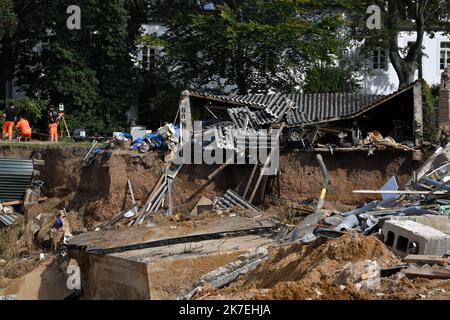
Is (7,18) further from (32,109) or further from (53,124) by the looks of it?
(53,124)

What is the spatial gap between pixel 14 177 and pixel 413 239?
1225cm

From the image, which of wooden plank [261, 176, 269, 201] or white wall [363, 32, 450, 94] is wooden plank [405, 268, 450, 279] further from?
white wall [363, 32, 450, 94]

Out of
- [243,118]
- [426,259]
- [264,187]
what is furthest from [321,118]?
[426,259]

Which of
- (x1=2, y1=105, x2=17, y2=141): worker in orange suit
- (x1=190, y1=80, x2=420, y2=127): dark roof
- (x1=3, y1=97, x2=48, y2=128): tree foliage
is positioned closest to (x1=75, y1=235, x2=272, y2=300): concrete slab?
(x1=190, y1=80, x2=420, y2=127): dark roof

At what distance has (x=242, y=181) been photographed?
64.1ft

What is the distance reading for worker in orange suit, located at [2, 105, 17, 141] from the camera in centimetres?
2353

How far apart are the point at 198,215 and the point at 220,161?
178 cm

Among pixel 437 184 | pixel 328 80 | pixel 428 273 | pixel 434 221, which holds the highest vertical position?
pixel 328 80

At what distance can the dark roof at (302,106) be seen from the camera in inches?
769

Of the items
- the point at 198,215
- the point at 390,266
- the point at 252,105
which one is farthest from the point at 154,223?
the point at 390,266

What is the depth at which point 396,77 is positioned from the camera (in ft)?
109

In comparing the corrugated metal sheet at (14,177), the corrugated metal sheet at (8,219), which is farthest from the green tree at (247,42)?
the corrugated metal sheet at (8,219)

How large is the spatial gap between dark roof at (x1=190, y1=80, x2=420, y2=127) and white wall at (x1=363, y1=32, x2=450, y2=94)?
11811 mm

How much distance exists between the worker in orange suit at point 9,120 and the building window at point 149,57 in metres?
5.34
